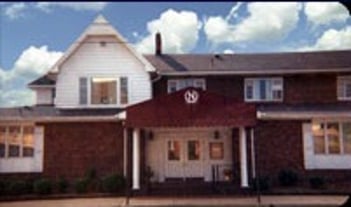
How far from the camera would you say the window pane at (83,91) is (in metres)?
18.6

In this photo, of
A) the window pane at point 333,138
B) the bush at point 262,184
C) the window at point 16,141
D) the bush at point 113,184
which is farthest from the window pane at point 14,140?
the window pane at point 333,138

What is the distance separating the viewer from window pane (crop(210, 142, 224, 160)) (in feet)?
60.7

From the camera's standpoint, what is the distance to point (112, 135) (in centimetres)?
1762

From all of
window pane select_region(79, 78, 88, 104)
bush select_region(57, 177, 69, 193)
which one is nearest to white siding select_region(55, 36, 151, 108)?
window pane select_region(79, 78, 88, 104)

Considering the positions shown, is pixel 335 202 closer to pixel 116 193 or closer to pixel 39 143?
pixel 116 193

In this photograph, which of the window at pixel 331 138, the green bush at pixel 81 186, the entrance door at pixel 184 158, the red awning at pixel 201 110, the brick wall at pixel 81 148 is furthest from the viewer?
the entrance door at pixel 184 158

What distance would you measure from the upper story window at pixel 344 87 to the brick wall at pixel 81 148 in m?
8.56

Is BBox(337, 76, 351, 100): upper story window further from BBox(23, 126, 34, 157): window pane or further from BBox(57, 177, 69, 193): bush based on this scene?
BBox(23, 126, 34, 157): window pane

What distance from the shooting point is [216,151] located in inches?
731

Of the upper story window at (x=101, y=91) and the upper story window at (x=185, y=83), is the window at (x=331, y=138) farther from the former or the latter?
the upper story window at (x=101, y=91)

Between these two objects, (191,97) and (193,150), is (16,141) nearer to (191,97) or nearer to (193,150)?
(193,150)

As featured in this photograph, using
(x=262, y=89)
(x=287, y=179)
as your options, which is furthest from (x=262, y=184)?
(x=262, y=89)

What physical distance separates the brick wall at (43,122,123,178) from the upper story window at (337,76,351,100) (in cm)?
856

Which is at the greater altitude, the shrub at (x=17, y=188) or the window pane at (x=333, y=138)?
the window pane at (x=333, y=138)
